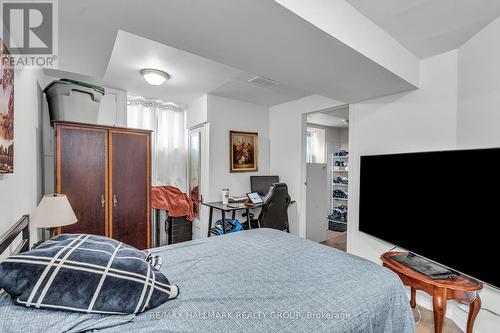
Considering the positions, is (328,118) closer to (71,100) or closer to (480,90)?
(480,90)

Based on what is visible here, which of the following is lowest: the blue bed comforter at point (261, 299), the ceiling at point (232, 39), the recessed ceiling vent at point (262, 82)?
the blue bed comforter at point (261, 299)

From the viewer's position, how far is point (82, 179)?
2428 mm

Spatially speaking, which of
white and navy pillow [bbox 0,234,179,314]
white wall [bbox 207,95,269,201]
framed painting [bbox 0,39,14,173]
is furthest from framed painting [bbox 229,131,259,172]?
white and navy pillow [bbox 0,234,179,314]

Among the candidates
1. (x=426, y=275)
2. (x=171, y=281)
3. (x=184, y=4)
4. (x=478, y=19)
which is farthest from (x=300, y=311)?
(x=478, y=19)

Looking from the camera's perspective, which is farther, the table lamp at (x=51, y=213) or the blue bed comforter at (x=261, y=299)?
the table lamp at (x=51, y=213)

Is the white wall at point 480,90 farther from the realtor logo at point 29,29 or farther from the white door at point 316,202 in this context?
the realtor logo at point 29,29

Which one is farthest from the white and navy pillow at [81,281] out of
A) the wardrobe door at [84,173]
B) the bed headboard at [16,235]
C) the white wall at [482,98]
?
the white wall at [482,98]

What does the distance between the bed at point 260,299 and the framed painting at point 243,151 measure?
2.27 meters

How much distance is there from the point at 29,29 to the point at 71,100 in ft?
3.50

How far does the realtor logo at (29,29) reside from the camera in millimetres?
1318

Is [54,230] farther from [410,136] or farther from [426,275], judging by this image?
[410,136]

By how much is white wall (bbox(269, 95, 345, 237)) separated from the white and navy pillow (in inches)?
121

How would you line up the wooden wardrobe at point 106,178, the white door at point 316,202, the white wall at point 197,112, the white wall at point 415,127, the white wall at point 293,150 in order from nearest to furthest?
the white wall at point 415,127
the wooden wardrobe at point 106,178
the white wall at point 197,112
the white wall at point 293,150
the white door at point 316,202

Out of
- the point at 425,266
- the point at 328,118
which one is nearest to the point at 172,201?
the point at 425,266
